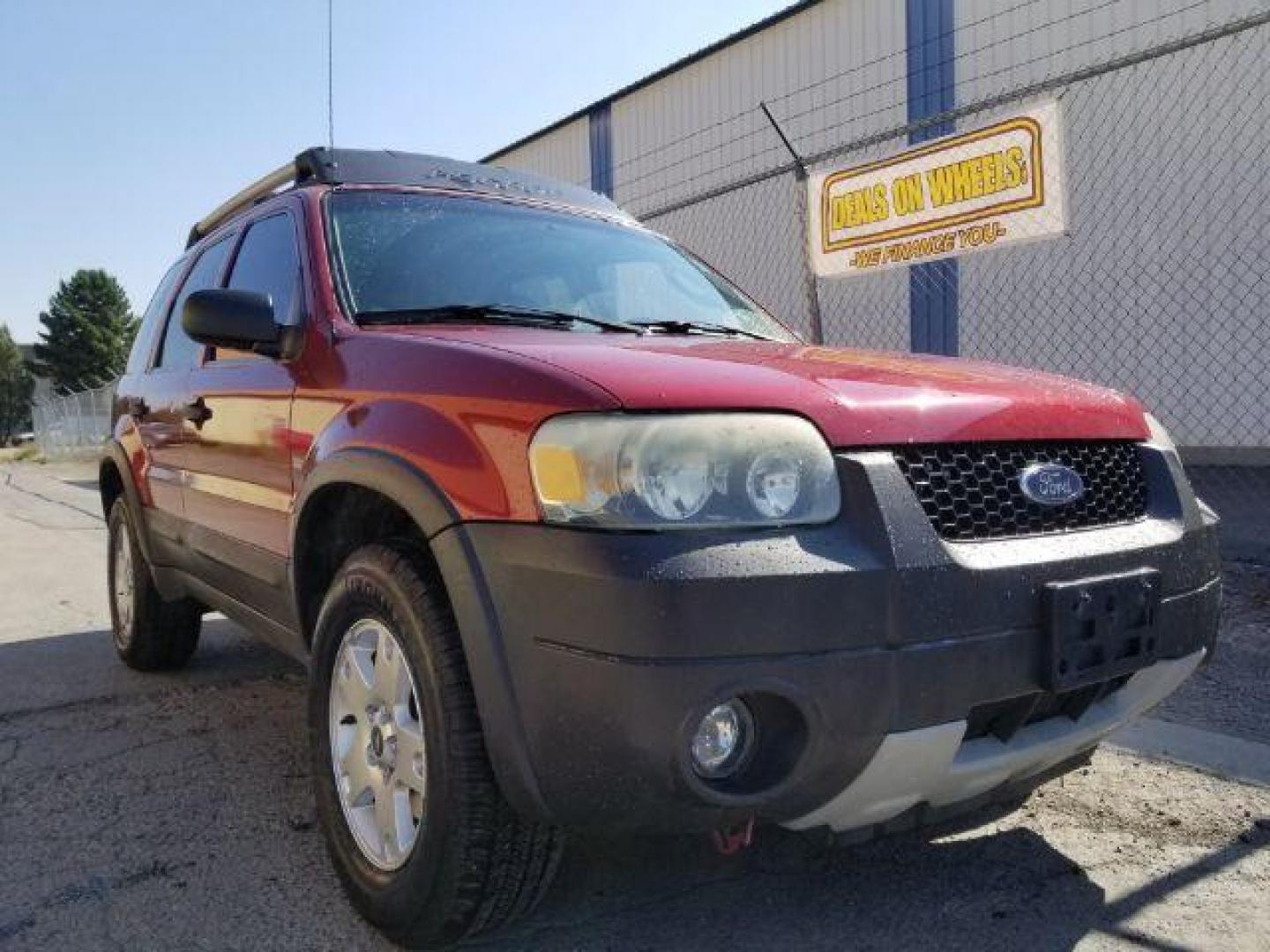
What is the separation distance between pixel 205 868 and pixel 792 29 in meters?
11.9

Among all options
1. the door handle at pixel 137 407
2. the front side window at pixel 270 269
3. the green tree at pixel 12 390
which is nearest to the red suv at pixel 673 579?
the front side window at pixel 270 269

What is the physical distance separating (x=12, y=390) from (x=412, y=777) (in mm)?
88838

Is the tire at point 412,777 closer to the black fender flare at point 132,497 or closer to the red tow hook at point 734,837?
the red tow hook at point 734,837

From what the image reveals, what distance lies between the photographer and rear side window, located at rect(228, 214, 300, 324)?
10.1 ft

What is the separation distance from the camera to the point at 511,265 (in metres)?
3.18

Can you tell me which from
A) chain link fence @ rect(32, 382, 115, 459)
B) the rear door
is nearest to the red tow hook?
the rear door

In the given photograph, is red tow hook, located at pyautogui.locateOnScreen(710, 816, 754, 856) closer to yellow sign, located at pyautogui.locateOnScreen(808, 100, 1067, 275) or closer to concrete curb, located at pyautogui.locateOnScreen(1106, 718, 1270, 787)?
concrete curb, located at pyautogui.locateOnScreen(1106, 718, 1270, 787)

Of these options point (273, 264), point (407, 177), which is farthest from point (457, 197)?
point (273, 264)

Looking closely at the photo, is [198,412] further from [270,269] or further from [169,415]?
[270,269]

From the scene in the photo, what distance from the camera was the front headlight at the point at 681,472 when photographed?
1848 millimetres

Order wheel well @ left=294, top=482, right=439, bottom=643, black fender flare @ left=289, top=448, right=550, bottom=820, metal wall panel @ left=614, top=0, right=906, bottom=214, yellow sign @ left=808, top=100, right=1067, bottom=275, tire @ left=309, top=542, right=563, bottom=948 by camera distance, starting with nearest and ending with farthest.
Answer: black fender flare @ left=289, top=448, right=550, bottom=820 → tire @ left=309, top=542, right=563, bottom=948 → wheel well @ left=294, top=482, right=439, bottom=643 → yellow sign @ left=808, top=100, right=1067, bottom=275 → metal wall panel @ left=614, top=0, right=906, bottom=214

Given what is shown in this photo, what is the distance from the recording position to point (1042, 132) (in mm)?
5449

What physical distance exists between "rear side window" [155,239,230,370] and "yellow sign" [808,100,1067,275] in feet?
11.7

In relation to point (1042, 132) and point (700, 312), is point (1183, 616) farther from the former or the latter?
point (1042, 132)
